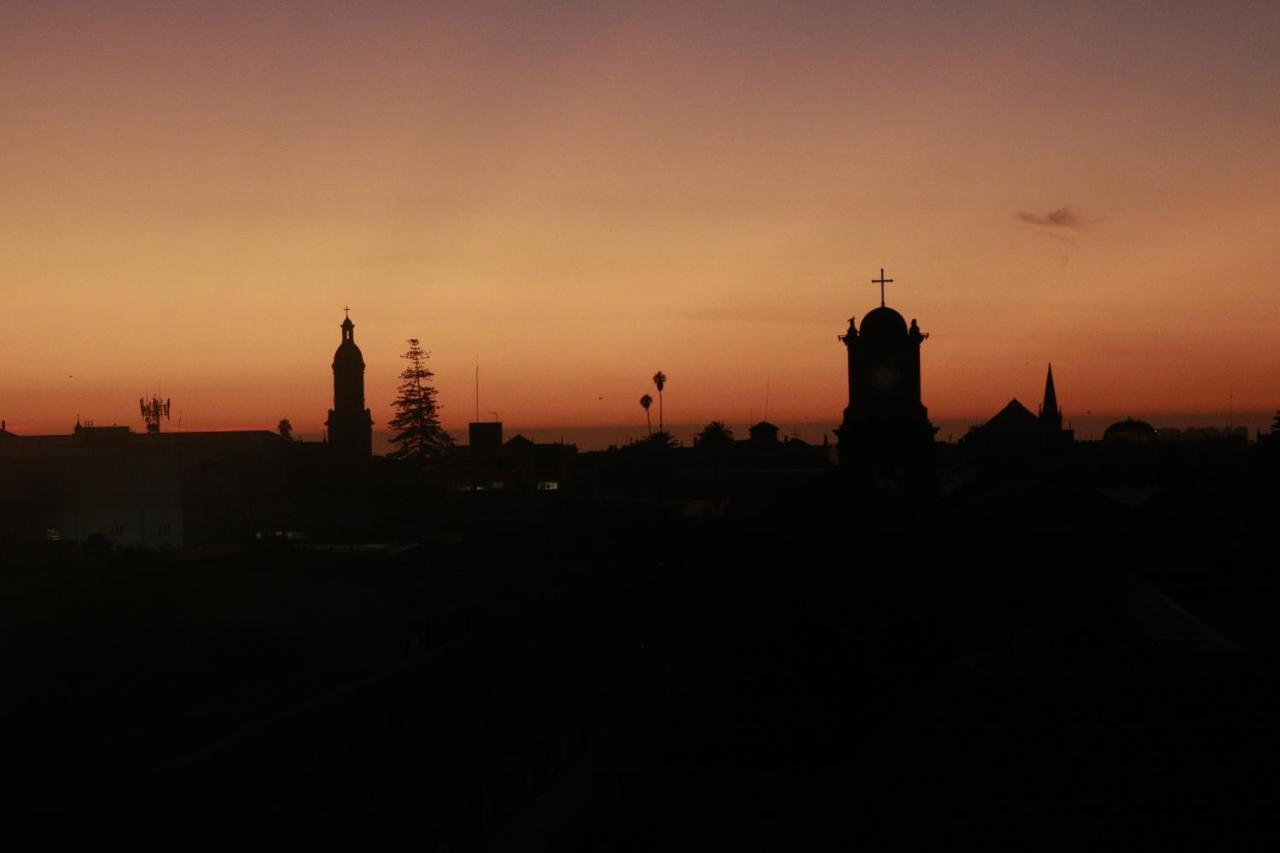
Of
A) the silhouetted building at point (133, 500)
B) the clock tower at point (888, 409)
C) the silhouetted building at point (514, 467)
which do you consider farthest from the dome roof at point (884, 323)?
the silhouetted building at point (514, 467)

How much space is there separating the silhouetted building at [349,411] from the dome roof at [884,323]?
72044mm

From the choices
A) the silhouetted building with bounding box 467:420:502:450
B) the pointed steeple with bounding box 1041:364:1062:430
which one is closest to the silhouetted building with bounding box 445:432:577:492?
the silhouetted building with bounding box 467:420:502:450

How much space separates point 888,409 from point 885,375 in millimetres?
1242

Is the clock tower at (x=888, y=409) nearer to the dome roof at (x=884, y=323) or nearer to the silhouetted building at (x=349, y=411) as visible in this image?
the dome roof at (x=884, y=323)

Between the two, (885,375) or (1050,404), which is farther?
(1050,404)

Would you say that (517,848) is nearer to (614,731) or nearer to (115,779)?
(614,731)

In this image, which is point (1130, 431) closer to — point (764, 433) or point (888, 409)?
point (764, 433)

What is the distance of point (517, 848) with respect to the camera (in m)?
23.3

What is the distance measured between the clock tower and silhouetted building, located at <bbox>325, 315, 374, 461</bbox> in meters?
71.6

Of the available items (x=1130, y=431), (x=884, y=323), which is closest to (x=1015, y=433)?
(x=1130, y=431)

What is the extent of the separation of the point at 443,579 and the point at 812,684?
28876mm

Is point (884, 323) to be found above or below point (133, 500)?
above

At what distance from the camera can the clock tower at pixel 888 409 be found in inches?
1941

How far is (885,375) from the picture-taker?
49375 mm
